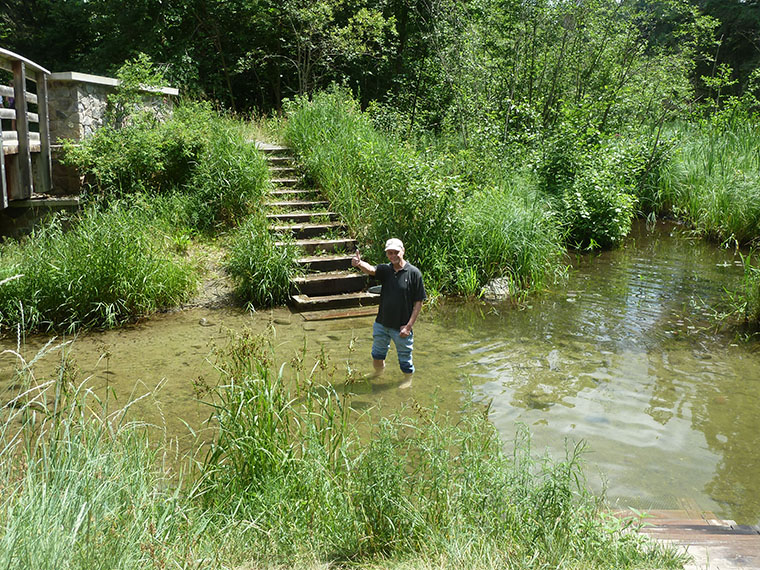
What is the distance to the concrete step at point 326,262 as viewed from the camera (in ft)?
34.5

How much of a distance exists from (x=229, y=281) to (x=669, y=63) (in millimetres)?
12493

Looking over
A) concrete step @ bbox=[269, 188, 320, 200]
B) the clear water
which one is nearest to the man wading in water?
the clear water

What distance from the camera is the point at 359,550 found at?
3287mm

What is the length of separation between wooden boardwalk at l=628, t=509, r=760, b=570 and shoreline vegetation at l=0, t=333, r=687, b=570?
6.7 inches

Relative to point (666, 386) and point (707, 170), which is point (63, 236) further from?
point (707, 170)

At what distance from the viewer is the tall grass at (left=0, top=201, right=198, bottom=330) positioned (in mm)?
8469

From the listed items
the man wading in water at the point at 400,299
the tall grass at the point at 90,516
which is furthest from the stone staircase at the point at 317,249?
the tall grass at the point at 90,516

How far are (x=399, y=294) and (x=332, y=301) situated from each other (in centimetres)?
329

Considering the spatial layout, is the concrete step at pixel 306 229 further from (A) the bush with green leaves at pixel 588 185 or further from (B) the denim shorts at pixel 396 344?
(A) the bush with green leaves at pixel 588 185

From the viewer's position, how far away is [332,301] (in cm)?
999

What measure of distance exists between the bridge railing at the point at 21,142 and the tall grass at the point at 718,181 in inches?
515

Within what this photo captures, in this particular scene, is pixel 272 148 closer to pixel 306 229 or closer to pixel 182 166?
pixel 182 166

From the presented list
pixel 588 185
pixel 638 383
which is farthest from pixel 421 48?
pixel 638 383

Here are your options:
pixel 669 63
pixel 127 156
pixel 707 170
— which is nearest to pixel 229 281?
pixel 127 156
